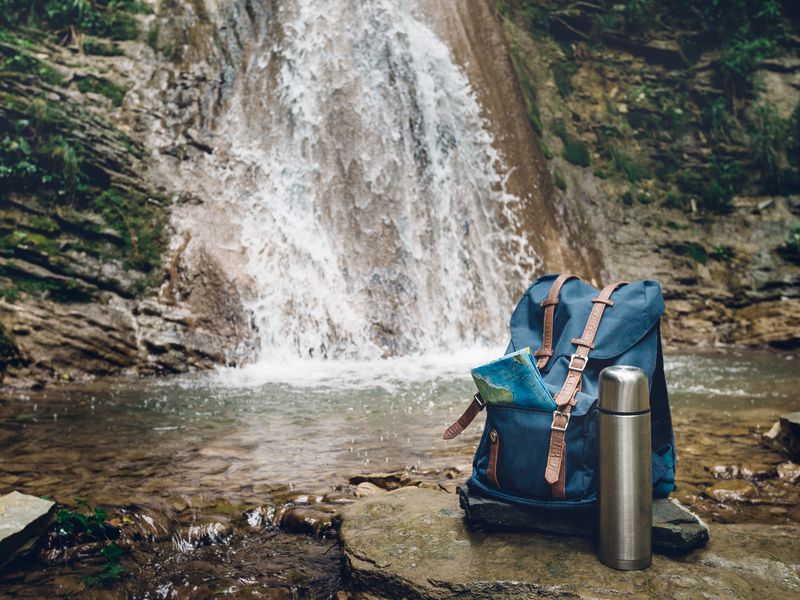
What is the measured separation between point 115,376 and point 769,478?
5965 mm

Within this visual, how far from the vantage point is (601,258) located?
37.2 ft

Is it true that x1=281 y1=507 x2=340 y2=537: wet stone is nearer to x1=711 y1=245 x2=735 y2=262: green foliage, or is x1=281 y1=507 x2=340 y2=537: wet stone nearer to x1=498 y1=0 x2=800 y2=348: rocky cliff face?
x1=498 y1=0 x2=800 y2=348: rocky cliff face

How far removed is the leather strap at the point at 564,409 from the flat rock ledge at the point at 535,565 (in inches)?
9.2

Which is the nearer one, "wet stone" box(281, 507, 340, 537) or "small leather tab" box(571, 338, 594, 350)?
"small leather tab" box(571, 338, 594, 350)

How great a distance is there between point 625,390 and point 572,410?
0.19 meters

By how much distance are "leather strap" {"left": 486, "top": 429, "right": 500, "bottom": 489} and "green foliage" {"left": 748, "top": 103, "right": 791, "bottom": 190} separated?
1191 centimetres

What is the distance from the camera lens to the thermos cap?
6.26 ft

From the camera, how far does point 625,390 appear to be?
1909mm

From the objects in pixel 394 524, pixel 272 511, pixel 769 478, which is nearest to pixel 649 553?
pixel 394 524

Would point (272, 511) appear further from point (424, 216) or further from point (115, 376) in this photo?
point (424, 216)

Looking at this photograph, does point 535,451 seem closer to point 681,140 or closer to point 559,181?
point 559,181

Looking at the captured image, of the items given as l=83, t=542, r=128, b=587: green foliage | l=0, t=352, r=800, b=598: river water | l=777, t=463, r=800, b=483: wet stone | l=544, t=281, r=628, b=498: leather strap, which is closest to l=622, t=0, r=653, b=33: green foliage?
l=0, t=352, r=800, b=598: river water

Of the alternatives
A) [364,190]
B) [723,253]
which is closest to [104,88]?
[364,190]

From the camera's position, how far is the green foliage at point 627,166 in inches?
485
